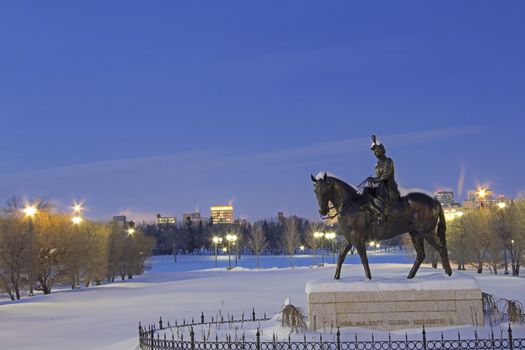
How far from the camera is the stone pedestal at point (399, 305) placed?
53.1 feet

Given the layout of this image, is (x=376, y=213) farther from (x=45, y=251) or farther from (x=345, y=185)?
(x=45, y=251)

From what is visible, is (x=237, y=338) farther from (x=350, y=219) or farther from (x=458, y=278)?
(x=458, y=278)

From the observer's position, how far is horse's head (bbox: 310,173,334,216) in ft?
54.6

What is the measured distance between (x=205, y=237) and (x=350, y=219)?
506ft

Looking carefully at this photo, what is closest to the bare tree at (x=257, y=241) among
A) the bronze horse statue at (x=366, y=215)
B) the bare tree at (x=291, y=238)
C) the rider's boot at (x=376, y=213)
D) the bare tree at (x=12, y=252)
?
the bare tree at (x=291, y=238)

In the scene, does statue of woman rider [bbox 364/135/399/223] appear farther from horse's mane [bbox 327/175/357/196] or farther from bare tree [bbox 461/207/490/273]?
bare tree [bbox 461/207/490/273]

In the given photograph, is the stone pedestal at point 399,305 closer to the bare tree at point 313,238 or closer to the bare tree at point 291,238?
the bare tree at point 291,238

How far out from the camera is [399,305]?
1628 cm

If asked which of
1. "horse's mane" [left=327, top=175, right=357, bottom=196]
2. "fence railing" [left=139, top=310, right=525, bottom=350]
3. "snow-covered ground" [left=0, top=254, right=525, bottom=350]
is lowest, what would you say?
"snow-covered ground" [left=0, top=254, right=525, bottom=350]

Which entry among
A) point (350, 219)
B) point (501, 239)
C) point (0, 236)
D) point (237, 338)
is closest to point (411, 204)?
point (350, 219)

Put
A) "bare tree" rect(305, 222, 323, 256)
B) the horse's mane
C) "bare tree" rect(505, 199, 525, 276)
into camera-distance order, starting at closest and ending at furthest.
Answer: the horse's mane < "bare tree" rect(505, 199, 525, 276) < "bare tree" rect(305, 222, 323, 256)

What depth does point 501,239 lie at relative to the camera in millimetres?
67375

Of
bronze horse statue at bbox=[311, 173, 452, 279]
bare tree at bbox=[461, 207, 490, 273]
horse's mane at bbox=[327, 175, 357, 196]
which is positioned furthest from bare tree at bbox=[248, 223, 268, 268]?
horse's mane at bbox=[327, 175, 357, 196]

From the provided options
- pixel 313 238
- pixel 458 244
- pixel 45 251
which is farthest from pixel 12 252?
pixel 313 238
